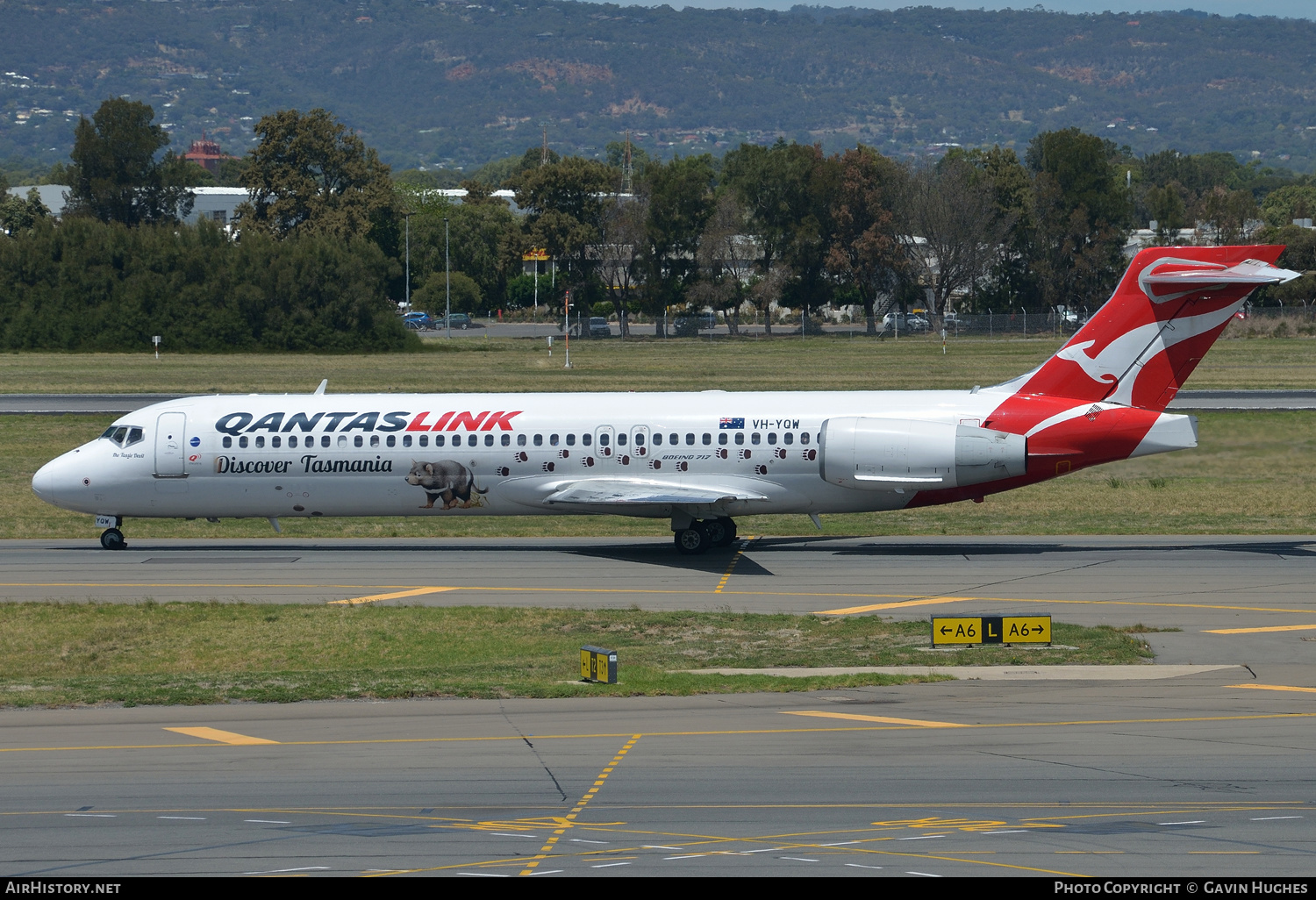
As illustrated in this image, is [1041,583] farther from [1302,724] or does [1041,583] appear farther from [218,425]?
[218,425]

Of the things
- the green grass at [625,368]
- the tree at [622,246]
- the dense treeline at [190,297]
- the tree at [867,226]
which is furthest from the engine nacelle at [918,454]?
the tree at [622,246]

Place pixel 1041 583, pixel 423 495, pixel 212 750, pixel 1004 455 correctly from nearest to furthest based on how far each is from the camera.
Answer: pixel 212 750 < pixel 1041 583 < pixel 1004 455 < pixel 423 495

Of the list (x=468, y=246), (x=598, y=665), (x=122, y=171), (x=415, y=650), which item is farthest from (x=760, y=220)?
(x=598, y=665)

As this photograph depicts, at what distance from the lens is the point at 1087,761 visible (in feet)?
51.3

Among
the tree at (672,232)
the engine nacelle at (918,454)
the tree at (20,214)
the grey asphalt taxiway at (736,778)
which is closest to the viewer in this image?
the grey asphalt taxiway at (736,778)

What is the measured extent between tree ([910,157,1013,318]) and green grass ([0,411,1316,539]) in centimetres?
7443

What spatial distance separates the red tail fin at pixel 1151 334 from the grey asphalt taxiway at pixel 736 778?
663cm

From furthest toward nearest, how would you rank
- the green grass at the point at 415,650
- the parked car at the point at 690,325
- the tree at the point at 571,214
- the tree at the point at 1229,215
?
the tree at the point at 1229,215, the tree at the point at 571,214, the parked car at the point at 690,325, the green grass at the point at 415,650

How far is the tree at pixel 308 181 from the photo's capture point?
126312 mm

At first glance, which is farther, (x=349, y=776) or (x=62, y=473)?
(x=62, y=473)

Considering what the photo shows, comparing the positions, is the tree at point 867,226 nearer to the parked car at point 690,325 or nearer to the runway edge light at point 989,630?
the parked car at point 690,325

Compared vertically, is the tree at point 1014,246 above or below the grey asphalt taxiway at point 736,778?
above

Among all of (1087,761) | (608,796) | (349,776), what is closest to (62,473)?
(349,776)

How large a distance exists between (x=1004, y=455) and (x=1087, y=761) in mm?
15232
